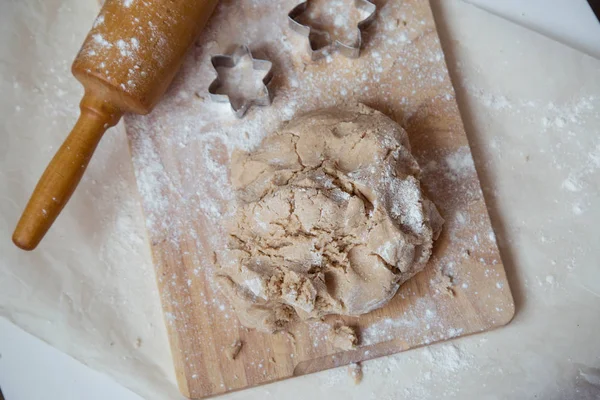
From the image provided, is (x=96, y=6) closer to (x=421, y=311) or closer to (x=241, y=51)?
(x=241, y=51)

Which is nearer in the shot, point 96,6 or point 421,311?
point 421,311

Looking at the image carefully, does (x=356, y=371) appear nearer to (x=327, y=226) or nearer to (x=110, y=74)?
(x=327, y=226)

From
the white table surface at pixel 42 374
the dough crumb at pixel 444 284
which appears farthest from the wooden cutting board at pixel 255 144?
the white table surface at pixel 42 374

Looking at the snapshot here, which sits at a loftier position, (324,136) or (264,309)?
(324,136)

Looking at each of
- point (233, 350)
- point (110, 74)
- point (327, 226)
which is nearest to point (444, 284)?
point (327, 226)

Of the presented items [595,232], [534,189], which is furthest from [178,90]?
[595,232]

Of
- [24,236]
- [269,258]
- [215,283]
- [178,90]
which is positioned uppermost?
[178,90]
